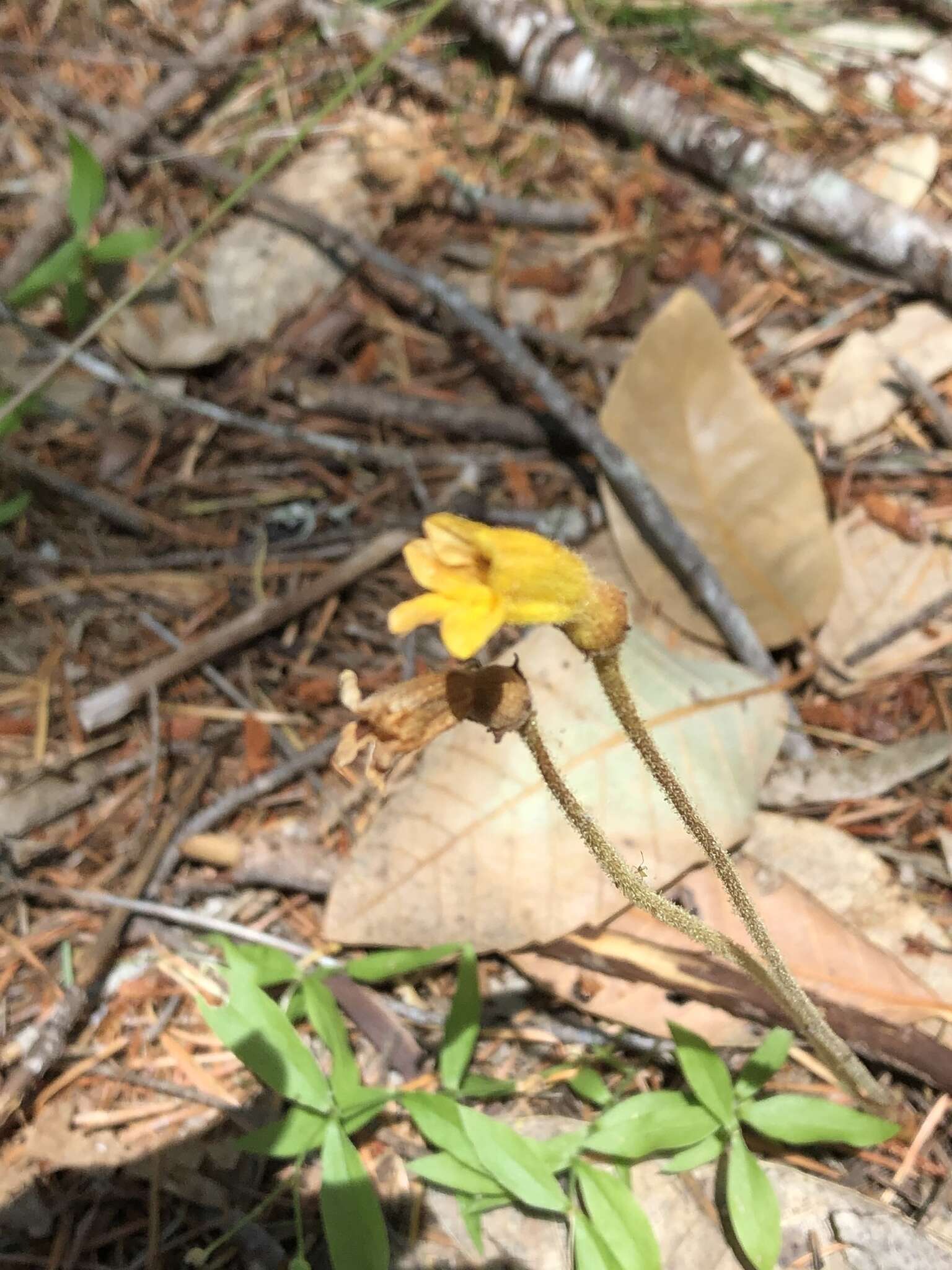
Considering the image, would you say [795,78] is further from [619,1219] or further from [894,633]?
[619,1219]

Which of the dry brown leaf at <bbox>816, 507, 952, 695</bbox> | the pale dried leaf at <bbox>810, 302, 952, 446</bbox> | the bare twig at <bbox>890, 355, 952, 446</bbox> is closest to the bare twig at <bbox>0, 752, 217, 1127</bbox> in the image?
the dry brown leaf at <bbox>816, 507, 952, 695</bbox>

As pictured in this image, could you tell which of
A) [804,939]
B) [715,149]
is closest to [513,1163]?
[804,939]

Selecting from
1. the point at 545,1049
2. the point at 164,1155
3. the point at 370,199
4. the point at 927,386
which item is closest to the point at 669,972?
the point at 545,1049

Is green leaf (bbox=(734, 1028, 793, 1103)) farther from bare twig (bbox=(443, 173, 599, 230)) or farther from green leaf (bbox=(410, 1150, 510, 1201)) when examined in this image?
bare twig (bbox=(443, 173, 599, 230))

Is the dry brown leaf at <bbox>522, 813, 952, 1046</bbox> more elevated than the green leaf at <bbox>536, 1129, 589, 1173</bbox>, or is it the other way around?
the dry brown leaf at <bbox>522, 813, 952, 1046</bbox>

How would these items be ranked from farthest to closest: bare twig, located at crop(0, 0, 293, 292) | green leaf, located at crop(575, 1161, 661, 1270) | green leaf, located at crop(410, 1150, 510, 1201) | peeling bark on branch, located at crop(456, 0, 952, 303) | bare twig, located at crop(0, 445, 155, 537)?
1. bare twig, located at crop(0, 0, 293, 292)
2. peeling bark on branch, located at crop(456, 0, 952, 303)
3. bare twig, located at crop(0, 445, 155, 537)
4. green leaf, located at crop(410, 1150, 510, 1201)
5. green leaf, located at crop(575, 1161, 661, 1270)

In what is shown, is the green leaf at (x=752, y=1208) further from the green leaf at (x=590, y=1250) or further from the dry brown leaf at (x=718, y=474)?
the dry brown leaf at (x=718, y=474)

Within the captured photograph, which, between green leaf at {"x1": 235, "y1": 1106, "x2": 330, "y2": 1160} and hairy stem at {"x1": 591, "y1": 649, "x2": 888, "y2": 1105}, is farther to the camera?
green leaf at {"x1": 235, "y1": 1106, "x2": 330, "y2": 1160}
